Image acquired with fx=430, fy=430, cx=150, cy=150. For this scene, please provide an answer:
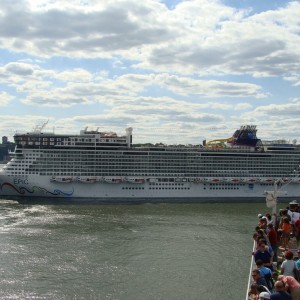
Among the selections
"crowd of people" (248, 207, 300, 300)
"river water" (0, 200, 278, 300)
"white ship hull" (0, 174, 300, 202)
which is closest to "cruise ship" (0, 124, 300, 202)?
"white ship hull" (0, 174, 300, 202)

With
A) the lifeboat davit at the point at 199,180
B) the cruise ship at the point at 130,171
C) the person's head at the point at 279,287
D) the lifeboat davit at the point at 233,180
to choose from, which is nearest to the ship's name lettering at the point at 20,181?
the cruise ship at the point at 130,171

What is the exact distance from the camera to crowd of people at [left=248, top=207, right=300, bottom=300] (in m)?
7.29

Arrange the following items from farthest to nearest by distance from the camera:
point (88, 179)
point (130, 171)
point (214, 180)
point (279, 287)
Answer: point (214, 180), point (130, 171), point (88, 179), point (279, 287)

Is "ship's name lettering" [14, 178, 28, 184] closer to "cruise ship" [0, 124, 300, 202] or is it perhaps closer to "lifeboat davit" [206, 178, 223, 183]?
"cruise ship" [0, 124, 300, 202]

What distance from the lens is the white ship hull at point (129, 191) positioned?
40.2 metres

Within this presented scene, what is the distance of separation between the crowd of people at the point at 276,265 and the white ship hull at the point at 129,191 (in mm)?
27779

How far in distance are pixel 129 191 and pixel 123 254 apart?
853 inches

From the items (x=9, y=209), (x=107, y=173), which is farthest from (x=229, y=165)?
(x=9, y=209)

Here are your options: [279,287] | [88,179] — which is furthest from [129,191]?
[279,287]

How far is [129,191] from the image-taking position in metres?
41.8

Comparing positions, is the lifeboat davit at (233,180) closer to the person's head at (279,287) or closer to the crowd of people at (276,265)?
the crowd of people at (276,265)

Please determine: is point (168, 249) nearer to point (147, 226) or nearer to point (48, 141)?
point (147, 226)

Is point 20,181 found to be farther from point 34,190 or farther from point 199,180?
point 199,180

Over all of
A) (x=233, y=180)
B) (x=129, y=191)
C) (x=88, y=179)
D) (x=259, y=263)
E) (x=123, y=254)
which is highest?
(x=259, y=263)
